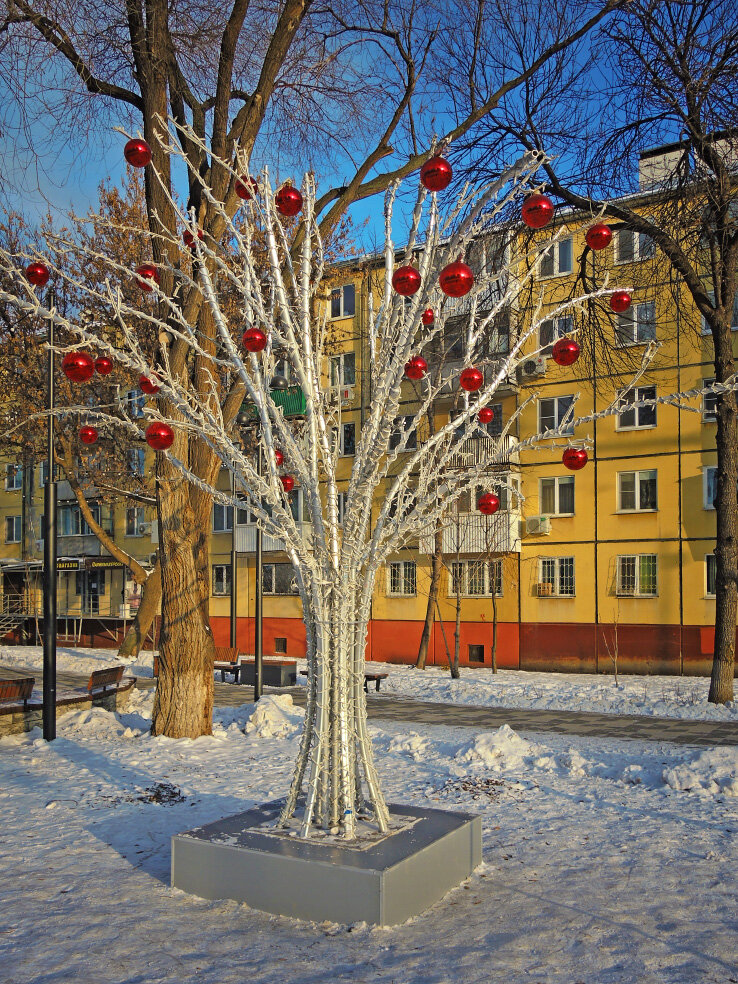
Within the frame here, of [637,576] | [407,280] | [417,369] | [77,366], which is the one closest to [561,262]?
[637,576]

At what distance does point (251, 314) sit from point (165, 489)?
5.06 metres

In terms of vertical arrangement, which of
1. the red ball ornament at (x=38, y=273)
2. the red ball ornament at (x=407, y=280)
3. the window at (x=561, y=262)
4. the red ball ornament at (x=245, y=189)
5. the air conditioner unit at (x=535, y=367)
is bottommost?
the red ball ornament at (x=407, y=280)

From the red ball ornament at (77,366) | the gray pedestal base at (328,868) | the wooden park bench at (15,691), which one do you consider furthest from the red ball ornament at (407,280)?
the wooden park bench at (15,691)

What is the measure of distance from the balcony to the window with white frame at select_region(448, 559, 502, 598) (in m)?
0.59

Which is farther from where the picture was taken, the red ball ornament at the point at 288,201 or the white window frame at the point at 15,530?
the white window frame at the point at 15,530

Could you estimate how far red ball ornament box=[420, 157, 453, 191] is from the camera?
159 inches

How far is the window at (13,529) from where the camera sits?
1727 inches

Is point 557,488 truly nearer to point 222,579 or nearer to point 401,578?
point 401,578

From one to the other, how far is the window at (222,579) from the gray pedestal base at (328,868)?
30.4 meters

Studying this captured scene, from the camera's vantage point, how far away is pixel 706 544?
2448 cm

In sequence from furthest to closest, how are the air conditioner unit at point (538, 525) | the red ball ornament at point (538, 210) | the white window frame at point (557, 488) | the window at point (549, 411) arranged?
the window at point (549, 411), the white window frame at point (557, 488), the air conditioner unit at point (538, 525), the red ball ornament at point (538, 210)

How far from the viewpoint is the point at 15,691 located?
11312 millimetres

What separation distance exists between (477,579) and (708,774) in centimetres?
2116

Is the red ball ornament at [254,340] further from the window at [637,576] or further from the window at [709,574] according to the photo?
the window at [637,576]
